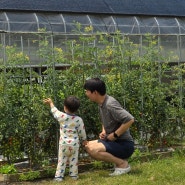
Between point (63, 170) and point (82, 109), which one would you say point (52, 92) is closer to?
point (82, 109)

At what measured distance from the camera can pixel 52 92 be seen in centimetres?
604

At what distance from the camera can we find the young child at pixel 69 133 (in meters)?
5.53

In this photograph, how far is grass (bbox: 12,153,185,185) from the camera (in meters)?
5.34

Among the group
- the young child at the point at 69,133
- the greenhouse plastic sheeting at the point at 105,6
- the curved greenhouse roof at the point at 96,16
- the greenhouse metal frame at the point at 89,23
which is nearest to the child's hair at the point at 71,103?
the young child at the point at 69,133

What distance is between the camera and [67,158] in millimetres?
5664

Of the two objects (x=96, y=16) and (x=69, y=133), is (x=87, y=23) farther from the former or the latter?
(x=69, y=133)

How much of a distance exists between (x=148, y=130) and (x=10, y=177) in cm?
238

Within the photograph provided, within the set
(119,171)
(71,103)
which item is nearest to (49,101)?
(71,103)

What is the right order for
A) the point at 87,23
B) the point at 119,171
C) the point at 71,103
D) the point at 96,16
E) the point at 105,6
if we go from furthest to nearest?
the point at 105,6, the point at 96,16, the point at 87,23, the point at 119,171, the point at 71,103

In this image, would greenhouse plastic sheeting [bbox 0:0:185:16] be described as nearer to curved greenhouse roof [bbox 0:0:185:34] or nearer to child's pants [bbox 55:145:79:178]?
curved greenhouse roof [bbox 0:0:185:34]

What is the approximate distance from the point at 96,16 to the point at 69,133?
15.0 meters

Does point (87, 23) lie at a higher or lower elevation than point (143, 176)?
higher

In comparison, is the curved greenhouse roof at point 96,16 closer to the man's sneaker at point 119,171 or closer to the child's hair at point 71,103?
the child's hair at point 71,103

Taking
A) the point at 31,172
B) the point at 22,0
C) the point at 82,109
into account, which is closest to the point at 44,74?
the point at 82,109
